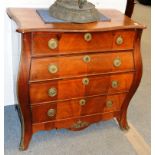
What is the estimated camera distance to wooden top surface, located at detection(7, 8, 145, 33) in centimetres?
139

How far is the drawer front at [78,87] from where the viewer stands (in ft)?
5.02

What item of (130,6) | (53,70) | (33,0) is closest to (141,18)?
(130,6)

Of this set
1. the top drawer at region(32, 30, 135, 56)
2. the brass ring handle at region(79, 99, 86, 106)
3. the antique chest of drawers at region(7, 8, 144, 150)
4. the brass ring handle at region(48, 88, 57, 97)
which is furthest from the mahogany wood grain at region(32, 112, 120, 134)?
the top drawer at region(32, 30, 135, 56)

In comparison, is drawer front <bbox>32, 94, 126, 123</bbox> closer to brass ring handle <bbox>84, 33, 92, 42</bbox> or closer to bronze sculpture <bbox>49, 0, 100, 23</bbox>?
brass ring handle <bbox>84, 33, 92, 42</bbox>

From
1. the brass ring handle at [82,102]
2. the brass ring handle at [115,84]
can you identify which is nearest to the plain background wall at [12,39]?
the brass ring handle at [82,102]

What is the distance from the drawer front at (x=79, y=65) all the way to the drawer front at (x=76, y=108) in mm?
205

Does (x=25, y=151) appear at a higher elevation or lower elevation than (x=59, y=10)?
lower

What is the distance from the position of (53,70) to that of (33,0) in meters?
0.62

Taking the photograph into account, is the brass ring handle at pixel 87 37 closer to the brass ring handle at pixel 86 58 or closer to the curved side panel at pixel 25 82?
the brass ring handle at pixel 86 58

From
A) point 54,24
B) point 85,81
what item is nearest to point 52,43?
point 54,24

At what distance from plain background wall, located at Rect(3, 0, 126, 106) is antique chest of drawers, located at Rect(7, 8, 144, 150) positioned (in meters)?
0.15

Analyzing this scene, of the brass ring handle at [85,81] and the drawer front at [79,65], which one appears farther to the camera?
the brass ring handle at [85,81]

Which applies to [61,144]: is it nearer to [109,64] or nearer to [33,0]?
[109,64]

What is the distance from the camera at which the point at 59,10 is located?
1551 millimetres
